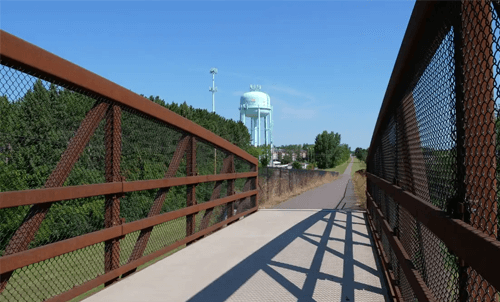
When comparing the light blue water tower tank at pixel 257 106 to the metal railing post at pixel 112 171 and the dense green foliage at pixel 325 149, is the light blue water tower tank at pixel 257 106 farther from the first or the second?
the metal railing post at pixel 112 171

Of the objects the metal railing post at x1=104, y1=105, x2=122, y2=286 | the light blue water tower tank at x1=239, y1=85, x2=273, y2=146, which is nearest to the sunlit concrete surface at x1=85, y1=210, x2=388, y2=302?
the metal railing post at x1=104, y1=105, x2=122, y2=286

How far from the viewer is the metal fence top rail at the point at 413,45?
1.99m

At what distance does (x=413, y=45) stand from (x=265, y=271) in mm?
2700

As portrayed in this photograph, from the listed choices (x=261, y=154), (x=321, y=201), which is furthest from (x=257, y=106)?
(x=321, y=201)

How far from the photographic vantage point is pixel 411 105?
301cm

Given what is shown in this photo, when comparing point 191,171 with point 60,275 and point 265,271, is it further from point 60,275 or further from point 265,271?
point 60,275

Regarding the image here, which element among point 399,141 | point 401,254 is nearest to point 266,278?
point 401,254

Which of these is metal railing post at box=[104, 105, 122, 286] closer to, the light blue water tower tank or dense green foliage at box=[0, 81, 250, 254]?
dense green foliage at box=[0, 81, 250, 254]

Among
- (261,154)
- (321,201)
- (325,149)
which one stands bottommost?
(321,201)

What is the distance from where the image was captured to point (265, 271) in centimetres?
425

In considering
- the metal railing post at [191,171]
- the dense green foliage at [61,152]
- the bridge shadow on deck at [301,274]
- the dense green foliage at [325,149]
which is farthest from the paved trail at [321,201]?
the dense green foliage at [325,149]

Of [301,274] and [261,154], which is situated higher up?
[261,154]

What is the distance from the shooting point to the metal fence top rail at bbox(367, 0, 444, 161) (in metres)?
1.99

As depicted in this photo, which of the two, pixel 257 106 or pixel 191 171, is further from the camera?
pixel 257 106
